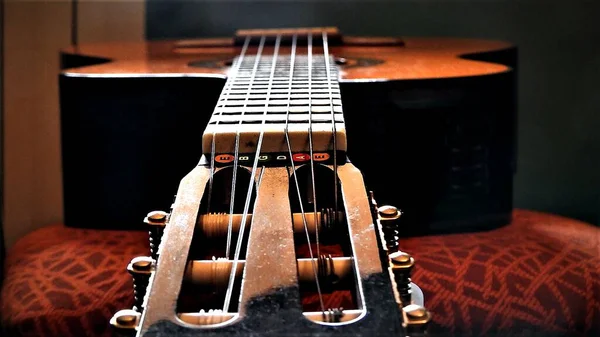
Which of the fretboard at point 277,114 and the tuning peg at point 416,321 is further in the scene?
the fretboard at point 277,114

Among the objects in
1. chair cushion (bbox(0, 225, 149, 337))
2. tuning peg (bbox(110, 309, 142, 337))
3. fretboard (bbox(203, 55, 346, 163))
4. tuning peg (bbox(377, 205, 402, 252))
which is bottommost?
chair cushion (bbox(0, 225, 149, 337))

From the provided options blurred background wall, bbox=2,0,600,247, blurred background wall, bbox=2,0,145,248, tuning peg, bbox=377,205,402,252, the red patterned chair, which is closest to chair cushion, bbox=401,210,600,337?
the red patterned chair

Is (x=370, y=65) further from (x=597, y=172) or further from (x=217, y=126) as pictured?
(x=597, y=172)

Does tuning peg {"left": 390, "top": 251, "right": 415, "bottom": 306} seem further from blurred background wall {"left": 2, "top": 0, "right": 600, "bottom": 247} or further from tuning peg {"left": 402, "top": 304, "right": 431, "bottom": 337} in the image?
blurred background wall {"left": 2, "top": 0, "right": 600, "bottom": 247}

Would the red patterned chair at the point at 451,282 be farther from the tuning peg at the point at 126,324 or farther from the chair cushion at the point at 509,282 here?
the tuning peg at the point at 126,324

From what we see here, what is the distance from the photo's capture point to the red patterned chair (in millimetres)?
743

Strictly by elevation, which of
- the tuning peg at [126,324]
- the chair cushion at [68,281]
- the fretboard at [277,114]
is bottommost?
the chair cushion at [68,281]

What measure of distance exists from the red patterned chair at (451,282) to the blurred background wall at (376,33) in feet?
1.55

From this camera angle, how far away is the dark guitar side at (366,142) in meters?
0.88

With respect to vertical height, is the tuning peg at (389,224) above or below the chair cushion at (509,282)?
above

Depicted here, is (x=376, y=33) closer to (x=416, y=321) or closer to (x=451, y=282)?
(x=451, y=282)

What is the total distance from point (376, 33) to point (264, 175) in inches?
39.9

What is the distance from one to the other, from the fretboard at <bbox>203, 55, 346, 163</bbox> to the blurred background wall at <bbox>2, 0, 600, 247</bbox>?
58cm

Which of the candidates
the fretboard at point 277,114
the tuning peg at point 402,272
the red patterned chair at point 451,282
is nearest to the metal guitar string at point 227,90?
the fretboard at point 277,114
